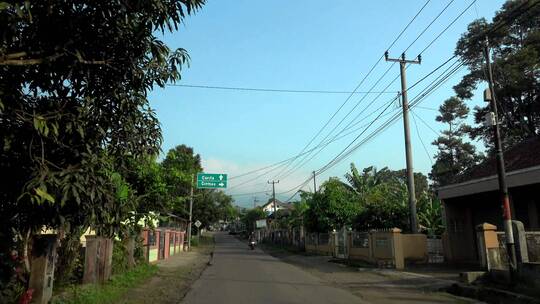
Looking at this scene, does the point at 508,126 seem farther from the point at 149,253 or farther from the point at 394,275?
the point at 149,253

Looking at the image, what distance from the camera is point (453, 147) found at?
47.8 metres

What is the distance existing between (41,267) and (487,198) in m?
19.8

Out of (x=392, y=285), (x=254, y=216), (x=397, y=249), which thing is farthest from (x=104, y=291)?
(x=254, y=216)

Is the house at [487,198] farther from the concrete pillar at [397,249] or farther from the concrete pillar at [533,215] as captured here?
the concrete pillar at [397,249]

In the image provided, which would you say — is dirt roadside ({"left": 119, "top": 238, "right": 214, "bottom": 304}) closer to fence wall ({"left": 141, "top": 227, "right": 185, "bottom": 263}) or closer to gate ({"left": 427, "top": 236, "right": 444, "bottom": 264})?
fence wall ({"left": 141, "top": 227, "right": 185, "bottom": 263})

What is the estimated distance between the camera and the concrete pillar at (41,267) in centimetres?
999

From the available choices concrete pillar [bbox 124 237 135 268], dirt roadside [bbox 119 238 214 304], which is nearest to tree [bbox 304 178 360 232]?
dirt roadside [bbox 119 238 214 304]

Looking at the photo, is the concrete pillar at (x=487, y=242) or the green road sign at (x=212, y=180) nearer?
the concrete pillar at (x=487, y=242)

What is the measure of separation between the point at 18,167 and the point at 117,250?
11678 mm

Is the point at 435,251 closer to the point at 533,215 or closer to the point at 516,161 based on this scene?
the point at 533,215

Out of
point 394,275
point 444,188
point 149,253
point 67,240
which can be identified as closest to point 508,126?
point 444,188

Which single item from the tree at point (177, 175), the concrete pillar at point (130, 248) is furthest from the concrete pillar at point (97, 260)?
the tree at point (177, 175)

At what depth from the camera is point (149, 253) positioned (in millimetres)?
25438

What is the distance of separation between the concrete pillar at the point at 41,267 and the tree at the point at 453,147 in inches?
1640
